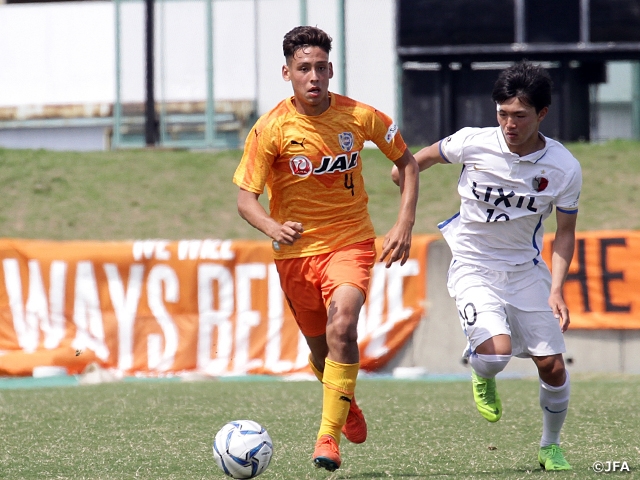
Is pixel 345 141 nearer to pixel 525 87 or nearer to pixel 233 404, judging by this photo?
pixel 525 87

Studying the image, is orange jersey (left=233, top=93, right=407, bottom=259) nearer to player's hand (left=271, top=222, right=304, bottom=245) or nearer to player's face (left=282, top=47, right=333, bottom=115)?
player's face (left=282, top=47, right=333, bottom=115)

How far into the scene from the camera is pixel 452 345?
11477mm

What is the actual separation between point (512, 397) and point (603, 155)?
28.3 ft

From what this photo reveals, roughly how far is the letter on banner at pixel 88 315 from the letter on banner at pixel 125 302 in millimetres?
172

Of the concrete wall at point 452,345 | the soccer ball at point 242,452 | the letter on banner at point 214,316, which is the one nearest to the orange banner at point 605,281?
the concrete wall at point 452,345

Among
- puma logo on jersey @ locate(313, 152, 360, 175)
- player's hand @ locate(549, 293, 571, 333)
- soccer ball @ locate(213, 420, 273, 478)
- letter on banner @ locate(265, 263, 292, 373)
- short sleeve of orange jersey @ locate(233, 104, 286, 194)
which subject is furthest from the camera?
letter on banner @ locate(265, 263, 292, 373)

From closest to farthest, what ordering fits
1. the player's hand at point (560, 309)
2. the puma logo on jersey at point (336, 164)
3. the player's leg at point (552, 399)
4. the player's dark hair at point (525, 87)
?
1. the player's hand at point (560, 309)
2. the player's dark hair at point (525, 87)
3. the player's leg at point (552, 399)
4. the puma logo on jersey at point (336, 164)

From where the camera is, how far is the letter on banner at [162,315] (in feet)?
38.1

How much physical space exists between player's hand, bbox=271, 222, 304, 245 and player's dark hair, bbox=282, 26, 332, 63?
102cm

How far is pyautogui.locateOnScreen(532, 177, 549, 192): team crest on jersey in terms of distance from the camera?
216 inches

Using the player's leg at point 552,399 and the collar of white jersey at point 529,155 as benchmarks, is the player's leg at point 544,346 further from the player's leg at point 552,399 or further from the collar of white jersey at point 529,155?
A: the collar of white jersey at point 529,155

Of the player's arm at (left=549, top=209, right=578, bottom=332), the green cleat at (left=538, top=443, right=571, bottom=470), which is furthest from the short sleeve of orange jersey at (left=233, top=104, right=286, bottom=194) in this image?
the green cleat at (left=538, top=443, right=571, bottom=470)

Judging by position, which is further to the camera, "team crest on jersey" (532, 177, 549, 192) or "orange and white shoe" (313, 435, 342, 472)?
"team crest on jersey" (532, 177, 549, 192)

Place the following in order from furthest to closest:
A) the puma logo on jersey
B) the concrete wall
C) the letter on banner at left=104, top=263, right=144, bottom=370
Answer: the letter on banner at left=104, top=263, right=144, bottom=370
the concrete wall
the puma logo on jersey
